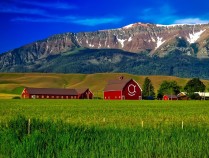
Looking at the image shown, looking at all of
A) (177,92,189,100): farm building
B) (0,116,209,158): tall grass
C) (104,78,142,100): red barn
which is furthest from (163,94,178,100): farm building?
(0,116,209,158): tall grass

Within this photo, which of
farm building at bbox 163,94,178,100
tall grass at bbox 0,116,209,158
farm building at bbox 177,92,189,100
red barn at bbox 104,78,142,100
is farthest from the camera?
farm building at bbox 177,92,189,100

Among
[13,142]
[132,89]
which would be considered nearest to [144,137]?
[13,142]

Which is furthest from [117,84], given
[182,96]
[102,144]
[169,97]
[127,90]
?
[102,144]

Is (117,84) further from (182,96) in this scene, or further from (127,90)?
(182,96)

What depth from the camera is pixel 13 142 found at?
19.0 m

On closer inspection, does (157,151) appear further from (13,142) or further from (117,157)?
(13,142)

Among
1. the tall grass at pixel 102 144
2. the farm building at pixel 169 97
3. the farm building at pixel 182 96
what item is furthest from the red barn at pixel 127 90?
the tall grass at pixel 102 144

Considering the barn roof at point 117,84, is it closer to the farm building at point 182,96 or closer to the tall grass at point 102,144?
the farm building at point 182,96

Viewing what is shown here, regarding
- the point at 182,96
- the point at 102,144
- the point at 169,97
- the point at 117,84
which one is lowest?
the point at 102,144

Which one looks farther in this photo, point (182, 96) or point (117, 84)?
point (182, 96)

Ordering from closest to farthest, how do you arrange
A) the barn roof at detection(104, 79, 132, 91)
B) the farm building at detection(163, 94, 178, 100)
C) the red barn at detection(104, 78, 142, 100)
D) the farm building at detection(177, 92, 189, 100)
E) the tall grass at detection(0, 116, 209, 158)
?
the tall grass at detection(0, 116, 209, 158)
the red barn at detection(104, 78, 142, 100)
the barn roof at detection(104, 79, 132, 91)
the farm building at detection(163, 94, 178, 100)
the farm building at detection(177, 92, 189, 100)

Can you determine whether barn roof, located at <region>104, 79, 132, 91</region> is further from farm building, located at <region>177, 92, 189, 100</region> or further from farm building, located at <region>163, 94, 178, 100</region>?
farm building, located at <region>177, 92, 189, 100</region>

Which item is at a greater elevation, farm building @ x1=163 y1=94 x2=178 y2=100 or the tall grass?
farm building @ x1=163 y1=94 x2=178 y2=100

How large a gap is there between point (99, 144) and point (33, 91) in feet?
587
